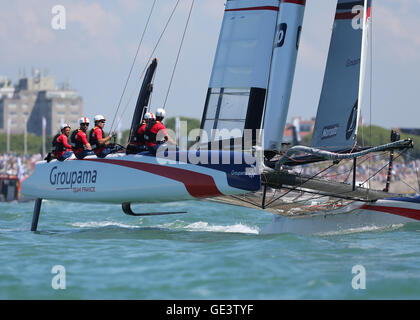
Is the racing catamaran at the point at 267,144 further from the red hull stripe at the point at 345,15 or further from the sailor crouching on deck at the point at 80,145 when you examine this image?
the sailor crouching on deck at the point at 80,145

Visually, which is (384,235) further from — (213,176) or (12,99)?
(12,99)

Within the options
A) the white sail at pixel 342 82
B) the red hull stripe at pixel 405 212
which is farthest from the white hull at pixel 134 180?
the red hull stripe at pixel 405 212

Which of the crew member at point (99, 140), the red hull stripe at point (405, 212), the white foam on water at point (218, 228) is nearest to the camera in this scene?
the red hull stripe at point (405, 212)

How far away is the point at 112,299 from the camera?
16.6 ft

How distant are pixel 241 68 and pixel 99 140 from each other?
215 cm

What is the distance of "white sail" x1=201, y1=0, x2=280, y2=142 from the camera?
8.81 m

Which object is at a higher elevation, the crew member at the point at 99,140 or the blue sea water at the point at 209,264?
the crew member at the point at 99,140

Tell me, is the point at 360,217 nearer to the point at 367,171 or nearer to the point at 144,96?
the point at 144,96

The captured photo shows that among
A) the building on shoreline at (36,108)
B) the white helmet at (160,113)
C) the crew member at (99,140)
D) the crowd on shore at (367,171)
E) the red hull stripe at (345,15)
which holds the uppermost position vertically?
the red hull stripe at (345,15)

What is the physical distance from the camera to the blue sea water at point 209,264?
17.3ft

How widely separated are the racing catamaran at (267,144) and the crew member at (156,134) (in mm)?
189

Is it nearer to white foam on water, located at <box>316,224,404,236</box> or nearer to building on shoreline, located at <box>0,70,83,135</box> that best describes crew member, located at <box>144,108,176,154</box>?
white foam on water, located at <box>316,224,404,236</box>
